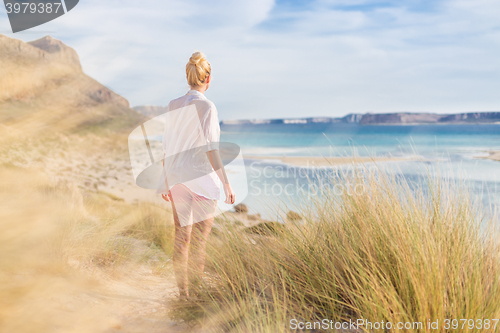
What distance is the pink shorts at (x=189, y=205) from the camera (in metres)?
2.29

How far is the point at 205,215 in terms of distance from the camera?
2338 millimetres

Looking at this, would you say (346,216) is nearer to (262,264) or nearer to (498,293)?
(262,264)

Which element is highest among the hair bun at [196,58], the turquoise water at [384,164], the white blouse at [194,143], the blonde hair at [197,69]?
the hair bun at [196,58]

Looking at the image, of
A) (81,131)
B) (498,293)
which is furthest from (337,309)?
(81,131)

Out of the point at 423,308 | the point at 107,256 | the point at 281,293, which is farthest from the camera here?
the point at 107,256

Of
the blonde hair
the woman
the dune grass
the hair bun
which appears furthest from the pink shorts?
the hair bun

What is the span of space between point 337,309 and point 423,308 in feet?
1.62

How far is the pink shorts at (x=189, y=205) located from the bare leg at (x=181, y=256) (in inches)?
2.7

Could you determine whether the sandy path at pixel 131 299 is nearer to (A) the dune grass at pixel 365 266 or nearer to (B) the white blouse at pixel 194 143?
(A) the dune grass at pixel 365 266

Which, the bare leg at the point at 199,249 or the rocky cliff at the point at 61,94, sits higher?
the rocky cliff at the point at 61,94

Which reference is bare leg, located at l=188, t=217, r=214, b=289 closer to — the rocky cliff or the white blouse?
the white blouse

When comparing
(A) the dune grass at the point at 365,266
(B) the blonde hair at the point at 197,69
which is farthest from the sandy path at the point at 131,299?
(B) the blonde hair at the point at 197,69

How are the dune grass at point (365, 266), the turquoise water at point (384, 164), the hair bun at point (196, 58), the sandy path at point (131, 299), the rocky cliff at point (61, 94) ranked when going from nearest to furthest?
the dune grass at point (365, 266), the sandy path at point (131, 299), the hair bun at point (196, 58), the turquoise water at point (384, 164), the rocky cliff at point (61, 94)

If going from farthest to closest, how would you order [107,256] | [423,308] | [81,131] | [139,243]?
[81,131] < [139,243] < [107,256] < [423,308]
